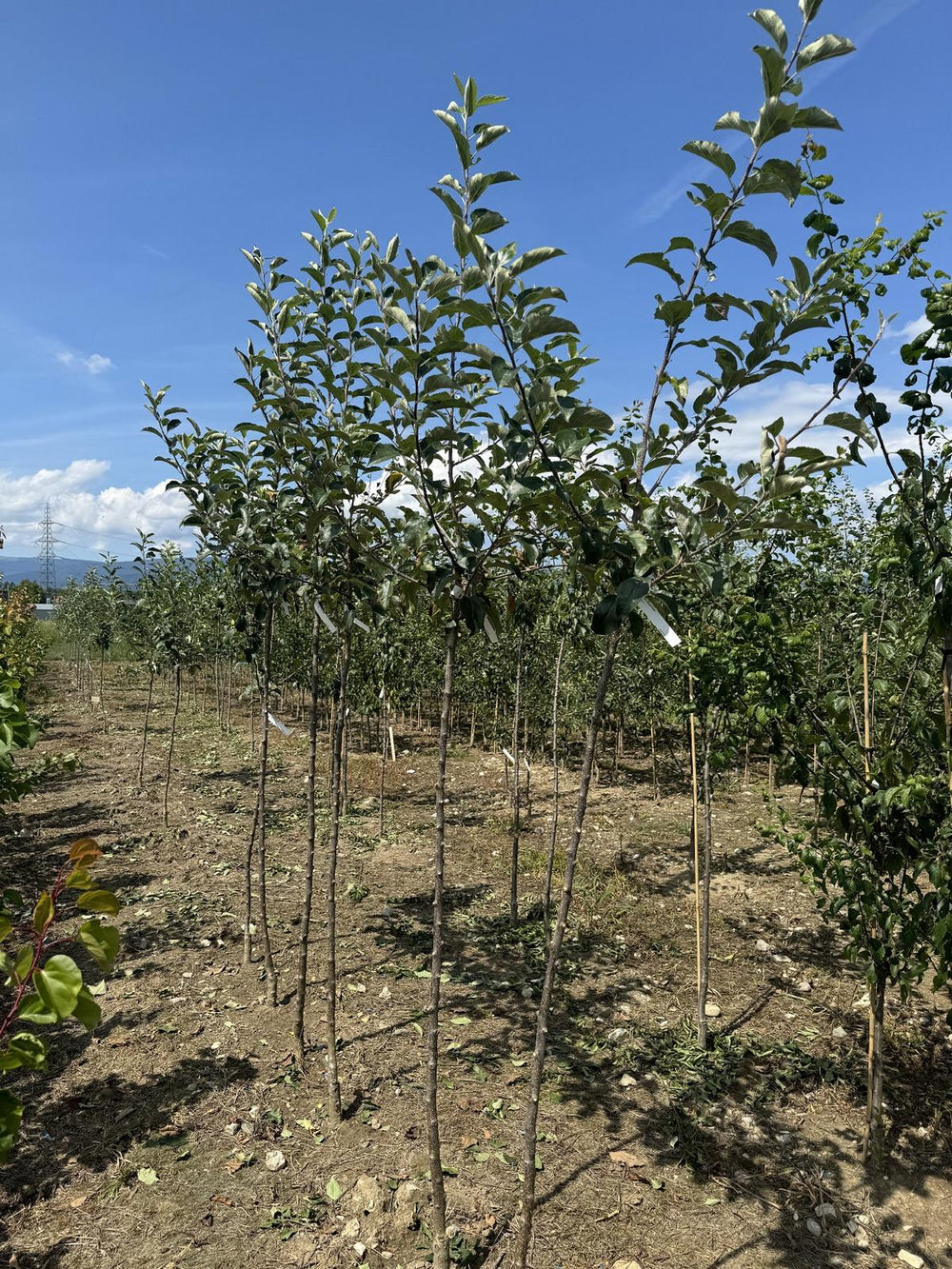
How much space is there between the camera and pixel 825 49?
1955mm

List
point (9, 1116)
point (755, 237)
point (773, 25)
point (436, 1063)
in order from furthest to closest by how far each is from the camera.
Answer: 1. point (436, 1063)
2. point (755, 237)
3. point (773, 25)
4. point (9, 1116)

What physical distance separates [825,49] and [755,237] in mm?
463

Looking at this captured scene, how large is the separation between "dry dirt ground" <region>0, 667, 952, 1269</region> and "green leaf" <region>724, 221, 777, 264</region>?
4432mm

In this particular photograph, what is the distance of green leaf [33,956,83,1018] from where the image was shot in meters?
1.38

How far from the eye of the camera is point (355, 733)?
22109 millimetres

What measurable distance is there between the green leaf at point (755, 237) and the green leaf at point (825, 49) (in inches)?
16.1

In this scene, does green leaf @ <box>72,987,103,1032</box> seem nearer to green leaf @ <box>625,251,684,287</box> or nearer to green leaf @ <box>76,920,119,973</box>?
green leaf @ <box>76,920,119,973</box>

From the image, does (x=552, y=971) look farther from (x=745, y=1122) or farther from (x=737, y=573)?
(x=737, y=573)

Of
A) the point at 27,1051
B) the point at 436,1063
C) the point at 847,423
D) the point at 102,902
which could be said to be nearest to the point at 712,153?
the point at 847,423

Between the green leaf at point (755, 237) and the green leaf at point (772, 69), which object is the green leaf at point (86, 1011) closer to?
the green leaf at point (755, 237)

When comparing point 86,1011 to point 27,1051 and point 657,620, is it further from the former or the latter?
point 657,620

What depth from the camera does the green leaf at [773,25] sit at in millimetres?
1930

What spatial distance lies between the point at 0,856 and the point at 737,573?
9.79 metres

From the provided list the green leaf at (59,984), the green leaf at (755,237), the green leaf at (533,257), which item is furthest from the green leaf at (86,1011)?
the green leaf at (755,237)
